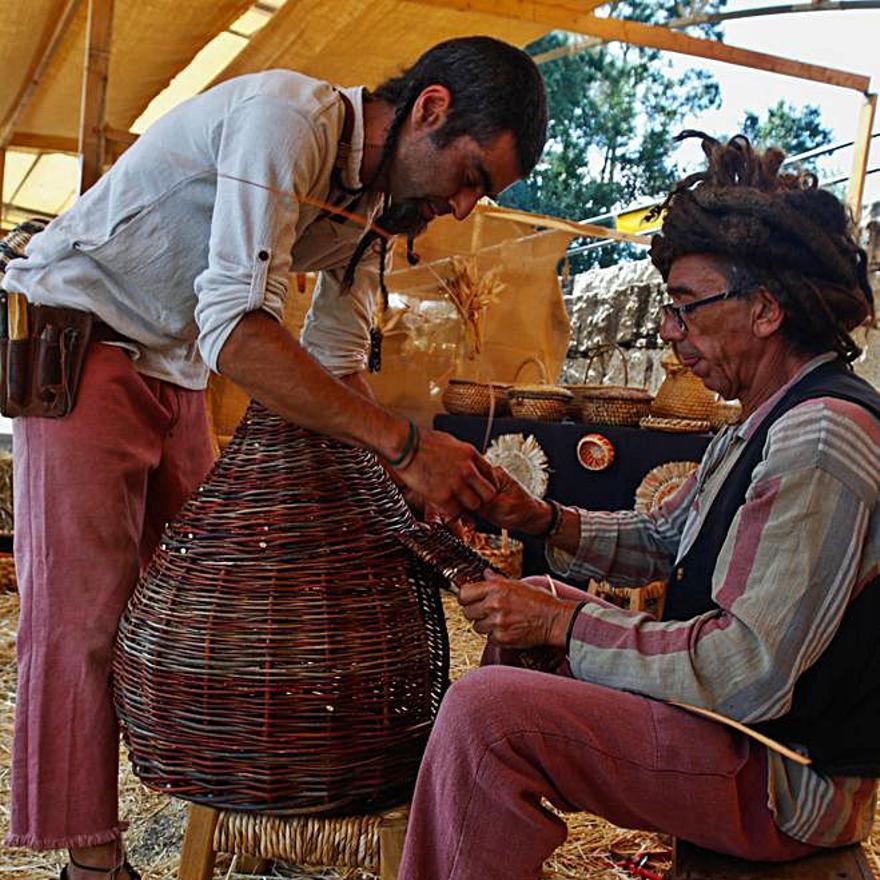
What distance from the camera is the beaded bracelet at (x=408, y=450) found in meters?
1.66

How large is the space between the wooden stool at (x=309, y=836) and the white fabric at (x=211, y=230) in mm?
749

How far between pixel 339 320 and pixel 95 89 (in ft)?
7.73

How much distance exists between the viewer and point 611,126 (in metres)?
7.23

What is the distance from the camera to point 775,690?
139 cm

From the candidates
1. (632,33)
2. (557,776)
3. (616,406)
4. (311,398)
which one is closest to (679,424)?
(616,406)

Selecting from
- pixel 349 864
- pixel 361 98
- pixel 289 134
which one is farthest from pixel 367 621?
pixel 361 98

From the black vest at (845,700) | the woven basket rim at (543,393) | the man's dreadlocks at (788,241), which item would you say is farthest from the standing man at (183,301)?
the woven basket rim at (543,393)

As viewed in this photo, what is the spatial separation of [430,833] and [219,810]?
1.43 feet

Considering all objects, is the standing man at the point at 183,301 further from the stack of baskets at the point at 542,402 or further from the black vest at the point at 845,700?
the stack of baskets at the point at 542,402

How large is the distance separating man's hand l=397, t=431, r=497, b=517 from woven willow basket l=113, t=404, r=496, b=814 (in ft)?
0.24

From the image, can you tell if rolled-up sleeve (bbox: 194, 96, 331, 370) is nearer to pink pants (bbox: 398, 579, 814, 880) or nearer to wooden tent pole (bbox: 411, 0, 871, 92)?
pink pants (bbox: 398, 579, 814, 880)

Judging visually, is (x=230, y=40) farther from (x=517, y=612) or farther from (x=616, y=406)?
(x=517, y=612)

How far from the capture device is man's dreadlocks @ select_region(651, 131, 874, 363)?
5.39 ft

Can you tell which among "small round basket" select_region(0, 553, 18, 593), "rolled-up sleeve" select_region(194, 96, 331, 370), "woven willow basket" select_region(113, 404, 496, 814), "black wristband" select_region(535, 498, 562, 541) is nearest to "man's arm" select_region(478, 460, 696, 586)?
"black wristband" select_region(535, 498, 562, 541)
